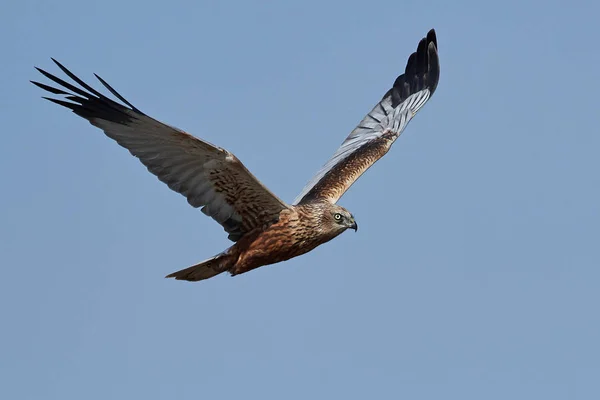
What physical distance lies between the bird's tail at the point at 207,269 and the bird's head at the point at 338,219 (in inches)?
49.3

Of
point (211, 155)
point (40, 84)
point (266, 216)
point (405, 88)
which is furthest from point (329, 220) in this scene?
point (405, 88)

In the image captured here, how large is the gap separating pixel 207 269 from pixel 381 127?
5061 mm

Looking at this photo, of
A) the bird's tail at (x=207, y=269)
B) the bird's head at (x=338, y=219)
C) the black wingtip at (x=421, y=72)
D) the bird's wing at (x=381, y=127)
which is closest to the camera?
the bird's tail at (x=207, y=269)

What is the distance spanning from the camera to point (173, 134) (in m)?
11.9

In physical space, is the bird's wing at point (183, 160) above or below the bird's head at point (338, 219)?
below

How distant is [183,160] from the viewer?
1229 cm

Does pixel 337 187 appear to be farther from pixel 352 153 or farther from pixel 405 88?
pixel 405 88

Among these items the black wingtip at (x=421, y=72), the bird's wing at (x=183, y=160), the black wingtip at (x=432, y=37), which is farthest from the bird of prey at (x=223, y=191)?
the black wingtip at (x=432, y=37)

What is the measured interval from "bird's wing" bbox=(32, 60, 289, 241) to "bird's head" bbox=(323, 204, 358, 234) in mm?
546

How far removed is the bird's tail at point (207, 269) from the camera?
12.7 metres

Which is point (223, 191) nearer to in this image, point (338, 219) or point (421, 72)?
point (338, 219)

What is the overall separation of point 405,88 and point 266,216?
548cm

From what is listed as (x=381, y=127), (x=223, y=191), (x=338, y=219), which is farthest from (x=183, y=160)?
(x=381, y=127)

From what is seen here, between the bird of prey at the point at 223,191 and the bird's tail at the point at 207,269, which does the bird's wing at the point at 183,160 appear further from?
the bird's tail at the point at 207,269
